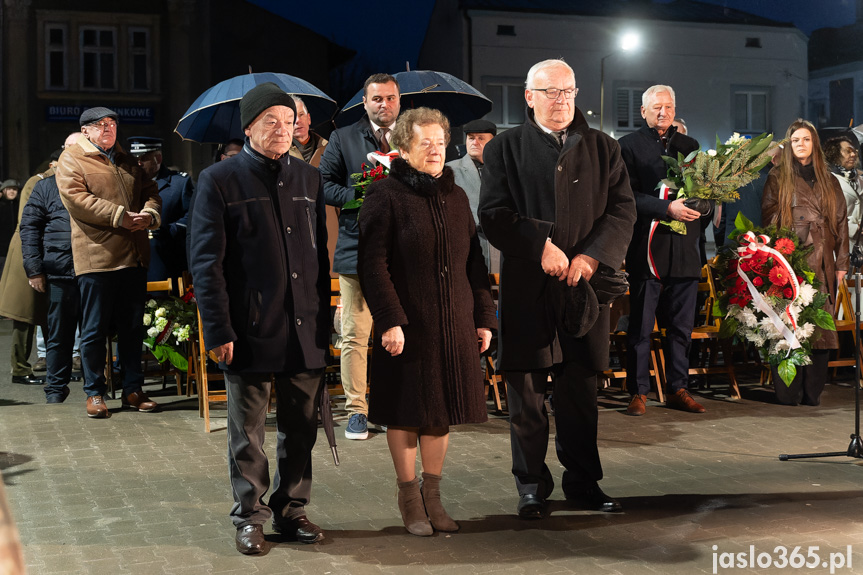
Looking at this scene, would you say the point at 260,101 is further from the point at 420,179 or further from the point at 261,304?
the point at 261,304

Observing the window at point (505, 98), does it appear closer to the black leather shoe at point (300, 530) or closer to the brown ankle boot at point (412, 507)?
the brown ankle boot at point (412, 507)

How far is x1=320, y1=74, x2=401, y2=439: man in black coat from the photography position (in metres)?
6.51

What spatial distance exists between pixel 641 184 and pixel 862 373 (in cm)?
321

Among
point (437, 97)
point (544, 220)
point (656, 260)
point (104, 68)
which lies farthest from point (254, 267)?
point (104, 68)

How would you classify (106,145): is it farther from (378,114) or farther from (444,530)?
(444,530)

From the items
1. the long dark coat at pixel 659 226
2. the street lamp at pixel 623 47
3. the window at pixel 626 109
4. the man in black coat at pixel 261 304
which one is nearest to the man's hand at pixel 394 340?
the man in black coat at pixel 261 304

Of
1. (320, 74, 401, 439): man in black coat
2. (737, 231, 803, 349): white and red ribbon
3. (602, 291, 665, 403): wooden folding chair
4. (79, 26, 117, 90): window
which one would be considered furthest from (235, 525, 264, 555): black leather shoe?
(79, 26, 117, 90): window

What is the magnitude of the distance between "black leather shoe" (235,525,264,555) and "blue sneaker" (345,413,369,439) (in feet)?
7.53

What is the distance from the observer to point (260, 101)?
4.43 meters

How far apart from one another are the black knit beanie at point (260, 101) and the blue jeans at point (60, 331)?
14.4ft

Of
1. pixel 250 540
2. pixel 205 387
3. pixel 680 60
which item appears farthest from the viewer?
pixel 680 60

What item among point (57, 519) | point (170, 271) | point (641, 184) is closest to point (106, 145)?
point (170, 271)

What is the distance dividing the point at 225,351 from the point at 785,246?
5.10 meters

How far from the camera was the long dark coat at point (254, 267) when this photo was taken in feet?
14.2
